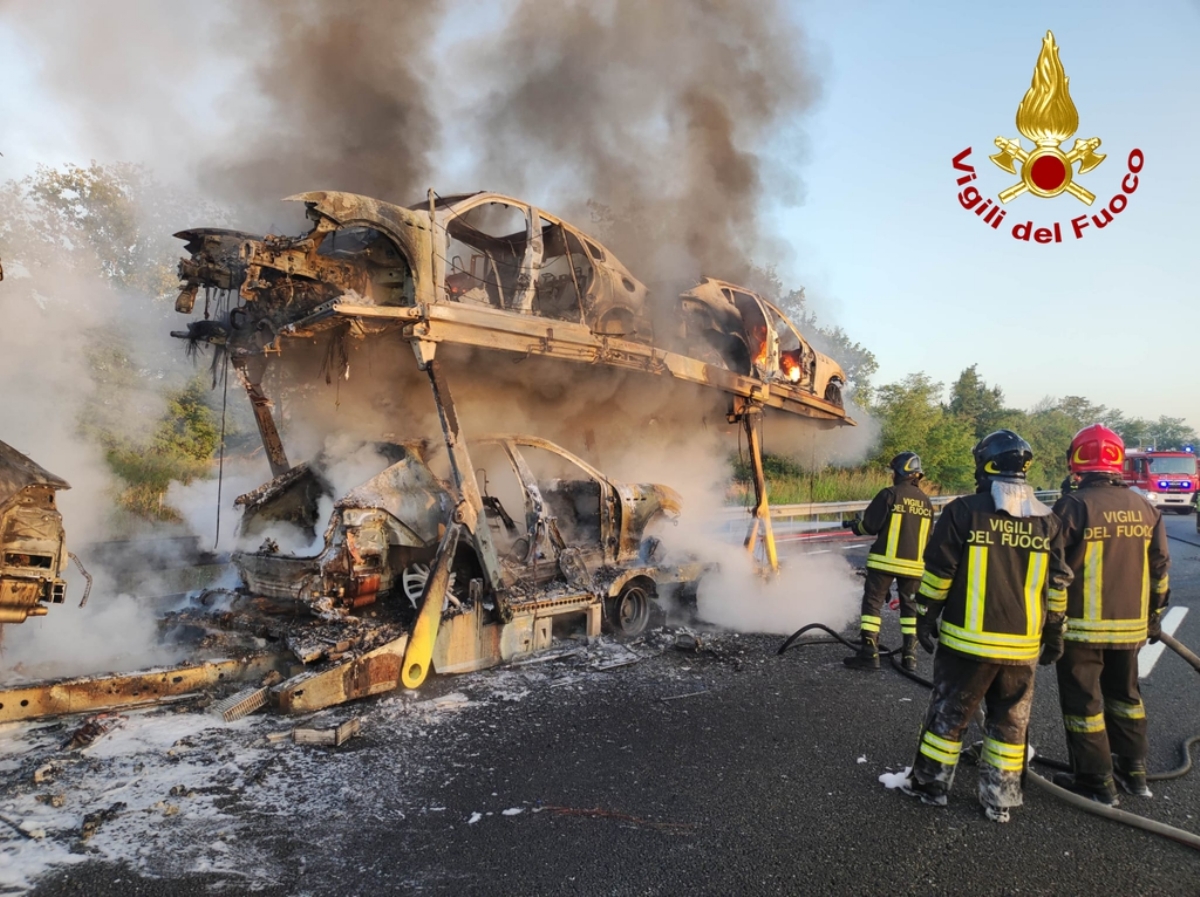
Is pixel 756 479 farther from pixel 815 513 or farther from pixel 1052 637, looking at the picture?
pixel 815 513

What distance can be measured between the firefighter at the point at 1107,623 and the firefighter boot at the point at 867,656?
191 cm

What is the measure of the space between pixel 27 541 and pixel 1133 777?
539cm

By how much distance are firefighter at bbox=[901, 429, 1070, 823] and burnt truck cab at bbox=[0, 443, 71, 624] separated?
404cm

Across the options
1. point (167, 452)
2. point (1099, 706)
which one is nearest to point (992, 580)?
point (1099, 706)

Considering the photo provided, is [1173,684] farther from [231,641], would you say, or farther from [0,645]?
[0,645]

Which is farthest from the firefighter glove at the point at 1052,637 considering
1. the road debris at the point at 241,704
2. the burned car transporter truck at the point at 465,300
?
the road debris at the point at 241,704

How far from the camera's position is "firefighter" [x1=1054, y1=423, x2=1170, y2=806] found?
3539mm

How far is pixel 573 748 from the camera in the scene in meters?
3.92

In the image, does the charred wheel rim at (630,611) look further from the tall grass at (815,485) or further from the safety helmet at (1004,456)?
the tall grass at (815,485)

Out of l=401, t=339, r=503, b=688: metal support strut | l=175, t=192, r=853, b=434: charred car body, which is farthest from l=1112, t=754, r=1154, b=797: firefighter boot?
l=175, t=192, r=853, b=434: charred car body

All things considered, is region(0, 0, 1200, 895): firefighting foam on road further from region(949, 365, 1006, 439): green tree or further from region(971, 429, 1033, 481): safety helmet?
region(949, 365, 1006, 439): green tree

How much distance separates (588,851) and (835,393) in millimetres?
7835

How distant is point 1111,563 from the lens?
3.61 meters

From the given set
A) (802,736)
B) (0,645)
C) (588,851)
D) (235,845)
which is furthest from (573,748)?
(0,645)
